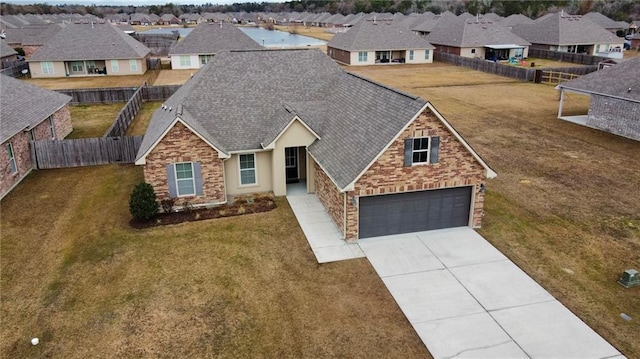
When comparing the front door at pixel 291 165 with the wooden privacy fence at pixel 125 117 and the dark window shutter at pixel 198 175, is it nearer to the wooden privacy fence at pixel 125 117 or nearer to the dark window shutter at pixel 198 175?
the dark window shutter at pixel 198 175

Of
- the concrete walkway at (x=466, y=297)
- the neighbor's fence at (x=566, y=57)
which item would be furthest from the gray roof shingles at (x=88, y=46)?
the neighbor's fence at (x=566, y=57)

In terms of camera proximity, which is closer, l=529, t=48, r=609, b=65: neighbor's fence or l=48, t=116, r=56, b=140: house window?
l=48, t=116, r=56, b=140: house window

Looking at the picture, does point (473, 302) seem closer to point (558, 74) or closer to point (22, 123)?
point (22, 123)

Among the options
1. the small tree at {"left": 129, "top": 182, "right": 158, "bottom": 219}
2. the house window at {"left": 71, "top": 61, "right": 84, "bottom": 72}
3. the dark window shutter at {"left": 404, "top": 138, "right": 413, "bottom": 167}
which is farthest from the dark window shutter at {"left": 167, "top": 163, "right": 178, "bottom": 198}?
the house window at {"left": 71, "top": 61, "right": 84, "bottom": 72}

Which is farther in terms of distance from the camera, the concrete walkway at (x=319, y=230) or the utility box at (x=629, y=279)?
the concrete walkway at (x=319, y=230)

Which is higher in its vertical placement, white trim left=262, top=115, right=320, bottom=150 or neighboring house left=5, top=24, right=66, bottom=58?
neighboring house left=5, top=24, right=66, bottom=58

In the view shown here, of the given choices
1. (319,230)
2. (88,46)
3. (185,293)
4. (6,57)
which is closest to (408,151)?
(319,230)

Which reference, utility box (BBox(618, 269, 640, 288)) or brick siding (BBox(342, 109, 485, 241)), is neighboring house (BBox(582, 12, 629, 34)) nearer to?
brick siding (BBox(342, 109, 485, 241))

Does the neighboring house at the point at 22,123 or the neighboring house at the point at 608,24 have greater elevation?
the neighboring house at the point at 608,24
